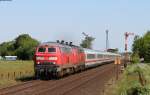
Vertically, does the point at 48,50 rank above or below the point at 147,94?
above

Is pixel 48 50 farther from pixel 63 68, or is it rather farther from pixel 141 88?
pixel 141 88

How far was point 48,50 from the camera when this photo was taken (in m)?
43.1

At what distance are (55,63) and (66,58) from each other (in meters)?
3.96

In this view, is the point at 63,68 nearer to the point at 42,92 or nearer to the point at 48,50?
the point at 48,50

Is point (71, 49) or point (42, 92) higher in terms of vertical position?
point (71, 49)

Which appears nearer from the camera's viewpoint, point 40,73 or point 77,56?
point 40,73

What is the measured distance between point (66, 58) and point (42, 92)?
16859 mm

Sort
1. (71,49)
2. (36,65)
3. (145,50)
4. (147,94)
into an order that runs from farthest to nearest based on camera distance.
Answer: (145,50) < (71,49) < (36,65) < (147,94)

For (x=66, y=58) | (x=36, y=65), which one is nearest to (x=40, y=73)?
(x=36, y=65)

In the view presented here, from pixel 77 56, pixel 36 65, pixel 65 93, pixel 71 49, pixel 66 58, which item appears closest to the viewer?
pixel 65 93

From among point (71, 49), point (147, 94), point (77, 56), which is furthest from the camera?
point (77, 56)

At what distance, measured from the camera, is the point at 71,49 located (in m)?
50.8

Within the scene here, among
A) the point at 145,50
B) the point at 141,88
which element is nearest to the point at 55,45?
the point at 141,88

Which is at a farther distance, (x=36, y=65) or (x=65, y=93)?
(x=36, y=65)
